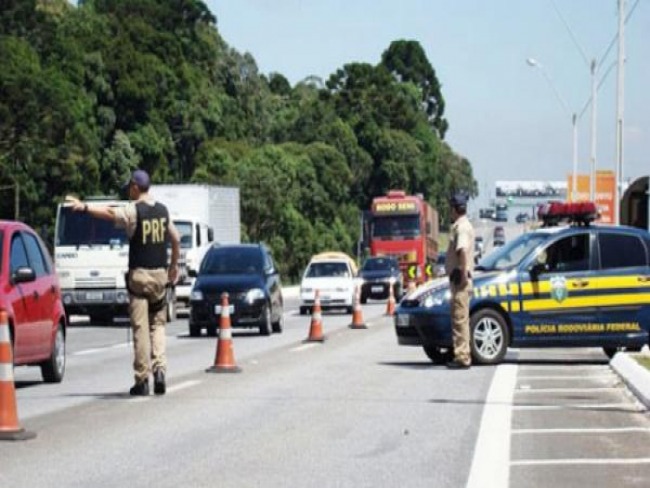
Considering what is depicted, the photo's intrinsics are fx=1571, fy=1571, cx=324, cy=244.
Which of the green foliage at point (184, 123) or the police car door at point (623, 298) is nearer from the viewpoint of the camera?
the police car door at point (623, 298)

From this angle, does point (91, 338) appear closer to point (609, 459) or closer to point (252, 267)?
point (252, 267)

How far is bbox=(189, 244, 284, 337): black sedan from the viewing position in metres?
29.4

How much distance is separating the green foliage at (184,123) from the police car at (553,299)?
40593mm

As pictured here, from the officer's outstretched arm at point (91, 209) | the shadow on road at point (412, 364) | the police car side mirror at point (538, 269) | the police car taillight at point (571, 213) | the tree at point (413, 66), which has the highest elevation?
the tree at point (413, 66)

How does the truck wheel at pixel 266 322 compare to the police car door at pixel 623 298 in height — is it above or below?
below

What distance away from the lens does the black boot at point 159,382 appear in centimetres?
1526

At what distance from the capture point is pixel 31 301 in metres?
16.6

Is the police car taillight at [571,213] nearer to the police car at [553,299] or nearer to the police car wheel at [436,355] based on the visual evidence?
the police car at [553,299]

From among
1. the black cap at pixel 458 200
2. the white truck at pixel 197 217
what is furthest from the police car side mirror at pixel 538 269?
the white truck at pixel 197 217

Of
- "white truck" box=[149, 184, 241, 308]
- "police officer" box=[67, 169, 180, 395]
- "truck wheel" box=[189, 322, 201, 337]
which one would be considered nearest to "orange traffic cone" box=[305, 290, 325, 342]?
"truck wheel" box=[189, 322, 201, 337]

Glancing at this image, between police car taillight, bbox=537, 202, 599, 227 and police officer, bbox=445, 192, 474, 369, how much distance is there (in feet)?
8.29

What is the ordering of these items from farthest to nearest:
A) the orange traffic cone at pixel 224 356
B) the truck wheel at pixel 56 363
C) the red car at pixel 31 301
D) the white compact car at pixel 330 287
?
the white compact car at pixel 330 287 → the orange traffic cone at pixel 224 356 → the truck wheel at pixel 56 363 → the red car at pixel 31 301

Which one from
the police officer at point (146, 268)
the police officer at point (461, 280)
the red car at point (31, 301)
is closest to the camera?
the police officer at point (146, 268)

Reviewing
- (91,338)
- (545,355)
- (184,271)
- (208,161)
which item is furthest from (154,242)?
(208,161)
